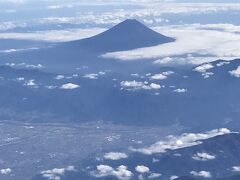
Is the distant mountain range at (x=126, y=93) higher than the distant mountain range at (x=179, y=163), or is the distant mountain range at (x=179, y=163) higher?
the distant mountain range at (x=179, y=163)

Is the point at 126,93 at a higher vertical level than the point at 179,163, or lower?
lower

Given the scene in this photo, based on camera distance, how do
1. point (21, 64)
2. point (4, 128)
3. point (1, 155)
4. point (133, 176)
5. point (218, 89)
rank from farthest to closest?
1. point (21, 64)
2. point (218, 89)
3. point (4, 128)
4. point (1, 155)
5. point (133, 176)

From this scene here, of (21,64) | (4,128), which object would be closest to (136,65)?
(21,64)

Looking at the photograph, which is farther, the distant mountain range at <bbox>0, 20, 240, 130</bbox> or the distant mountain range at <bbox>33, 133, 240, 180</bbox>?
the distant mountain range at <bbox>0, 20, 240, 130</bbox>

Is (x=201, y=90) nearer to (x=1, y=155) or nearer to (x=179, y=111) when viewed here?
(x=179, y=111)

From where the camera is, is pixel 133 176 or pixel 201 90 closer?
pixel 133 176

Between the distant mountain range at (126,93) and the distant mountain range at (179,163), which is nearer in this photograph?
the distant mountain range at (179,163)

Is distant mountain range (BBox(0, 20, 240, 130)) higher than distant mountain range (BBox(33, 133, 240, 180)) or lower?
lower

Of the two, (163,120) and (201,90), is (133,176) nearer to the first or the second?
(163,120)

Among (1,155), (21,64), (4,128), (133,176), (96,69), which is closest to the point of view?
(133,176)

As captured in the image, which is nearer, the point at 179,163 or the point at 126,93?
the point at 179,163
